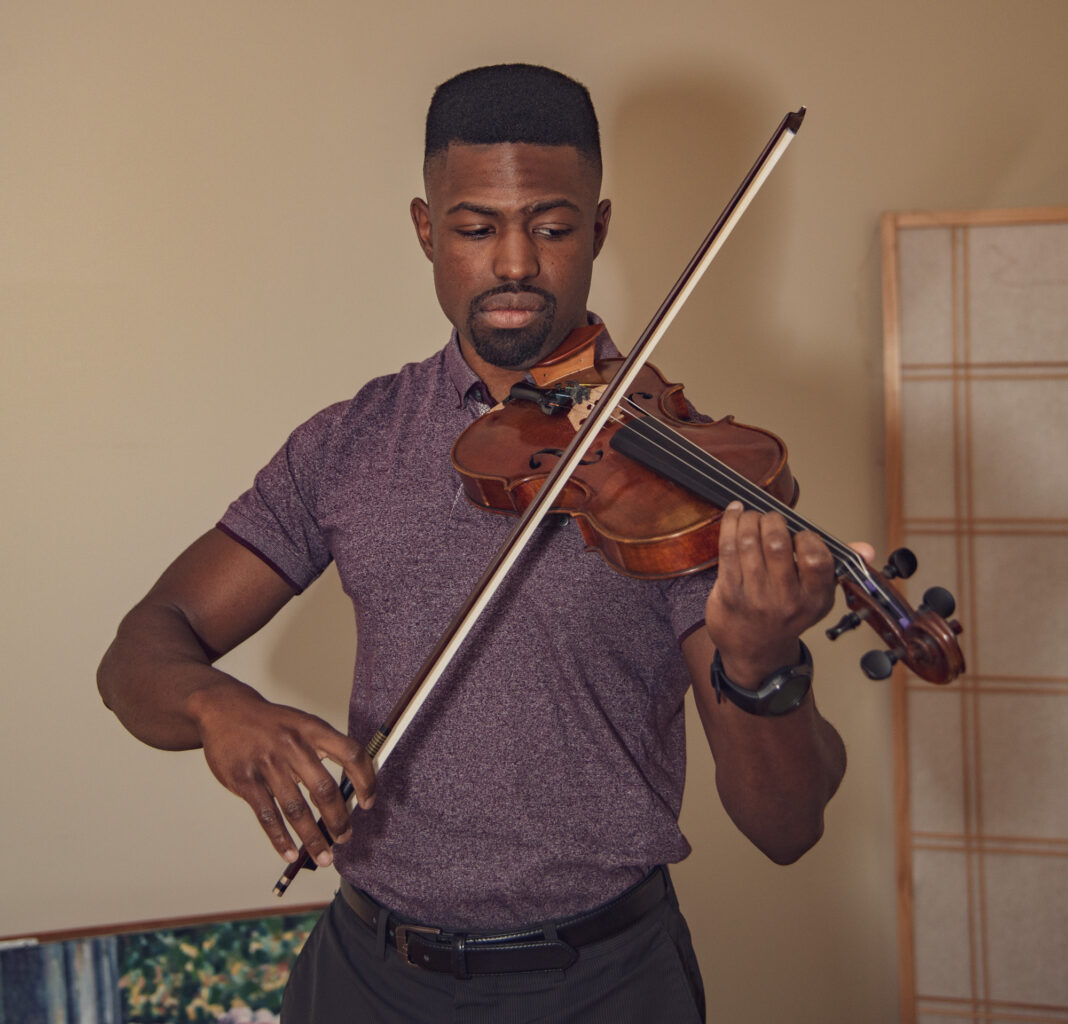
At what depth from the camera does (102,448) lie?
212cm

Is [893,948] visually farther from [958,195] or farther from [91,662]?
[91,662]

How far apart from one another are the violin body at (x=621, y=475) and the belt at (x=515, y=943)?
399mm

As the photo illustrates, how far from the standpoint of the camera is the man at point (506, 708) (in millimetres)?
1164

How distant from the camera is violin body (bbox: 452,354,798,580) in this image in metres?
1.04

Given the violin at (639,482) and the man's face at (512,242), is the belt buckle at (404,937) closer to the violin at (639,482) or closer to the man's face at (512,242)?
the violin at (639,482)

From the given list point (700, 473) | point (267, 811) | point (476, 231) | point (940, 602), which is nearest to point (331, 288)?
point (476, 231)

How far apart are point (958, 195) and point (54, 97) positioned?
1813 mm

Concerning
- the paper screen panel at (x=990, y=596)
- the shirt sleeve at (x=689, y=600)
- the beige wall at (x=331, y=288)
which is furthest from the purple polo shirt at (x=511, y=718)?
the paper screen panel at (x=990, y=596)

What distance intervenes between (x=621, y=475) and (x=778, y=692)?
0.30 meters

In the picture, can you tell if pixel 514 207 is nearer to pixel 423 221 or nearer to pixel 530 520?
pixel 423 221

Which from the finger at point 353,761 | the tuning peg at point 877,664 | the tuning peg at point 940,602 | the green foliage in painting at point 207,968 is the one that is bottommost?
the green foliage in painting at point 207,968

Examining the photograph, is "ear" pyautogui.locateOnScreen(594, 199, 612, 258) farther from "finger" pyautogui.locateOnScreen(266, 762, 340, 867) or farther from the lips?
"finger" pyautogui.locateOnScreen(266, 762, 340, 867)

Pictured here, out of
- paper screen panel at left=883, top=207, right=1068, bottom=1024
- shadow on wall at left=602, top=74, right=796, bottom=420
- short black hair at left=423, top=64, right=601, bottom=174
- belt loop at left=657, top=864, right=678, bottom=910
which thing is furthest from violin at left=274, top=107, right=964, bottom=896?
paper screen panel at left=883, top=207, right=1068, bottom=1024

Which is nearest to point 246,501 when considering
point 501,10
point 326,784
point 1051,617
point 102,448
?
point 326,784
